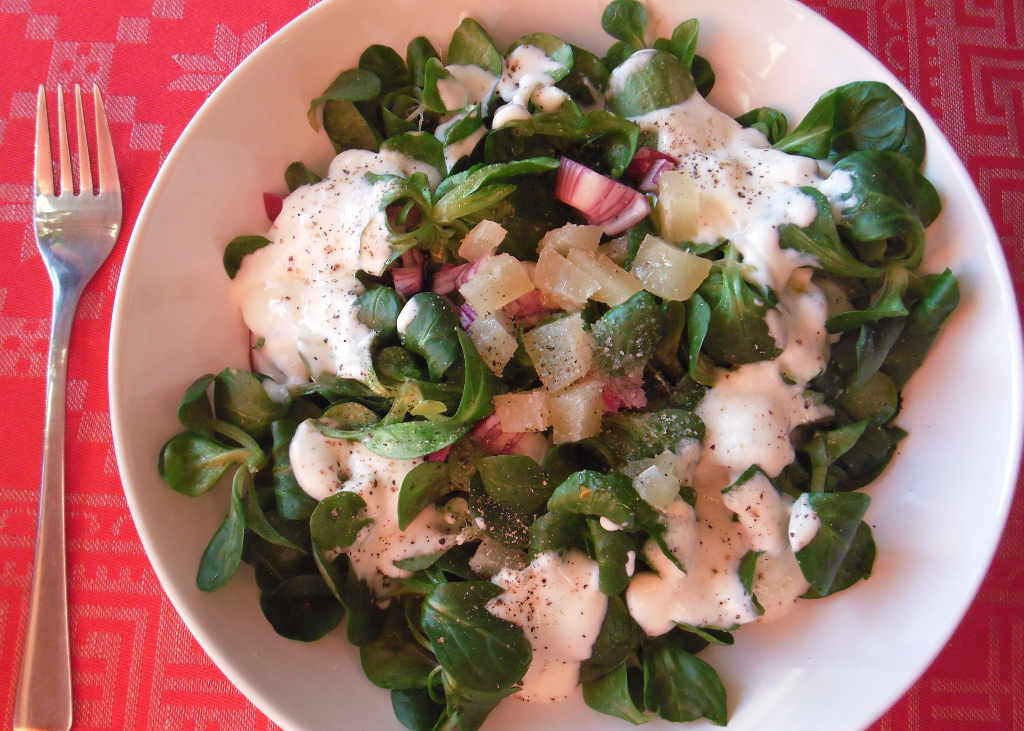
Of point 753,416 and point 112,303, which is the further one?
point 112,303

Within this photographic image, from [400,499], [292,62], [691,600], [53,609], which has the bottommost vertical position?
[53,609]

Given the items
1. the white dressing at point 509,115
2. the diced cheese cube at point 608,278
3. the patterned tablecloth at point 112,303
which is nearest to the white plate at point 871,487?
the white dressing at point 509,115

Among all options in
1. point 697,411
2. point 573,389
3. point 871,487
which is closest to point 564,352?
point 573,389

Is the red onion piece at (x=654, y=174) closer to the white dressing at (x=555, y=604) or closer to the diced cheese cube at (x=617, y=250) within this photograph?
the diced cheese cube at (x=617, y=250)

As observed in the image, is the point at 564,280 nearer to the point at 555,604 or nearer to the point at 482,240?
the point at 482,240

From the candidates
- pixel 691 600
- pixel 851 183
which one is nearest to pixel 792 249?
pixel 851 183

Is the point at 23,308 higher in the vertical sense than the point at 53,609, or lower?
higher

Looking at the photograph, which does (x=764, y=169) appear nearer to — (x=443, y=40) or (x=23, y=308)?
(x=443, y=40)

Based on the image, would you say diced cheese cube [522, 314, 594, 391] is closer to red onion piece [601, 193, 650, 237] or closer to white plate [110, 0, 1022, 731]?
red onion piece [601, 193, 650, 237]
